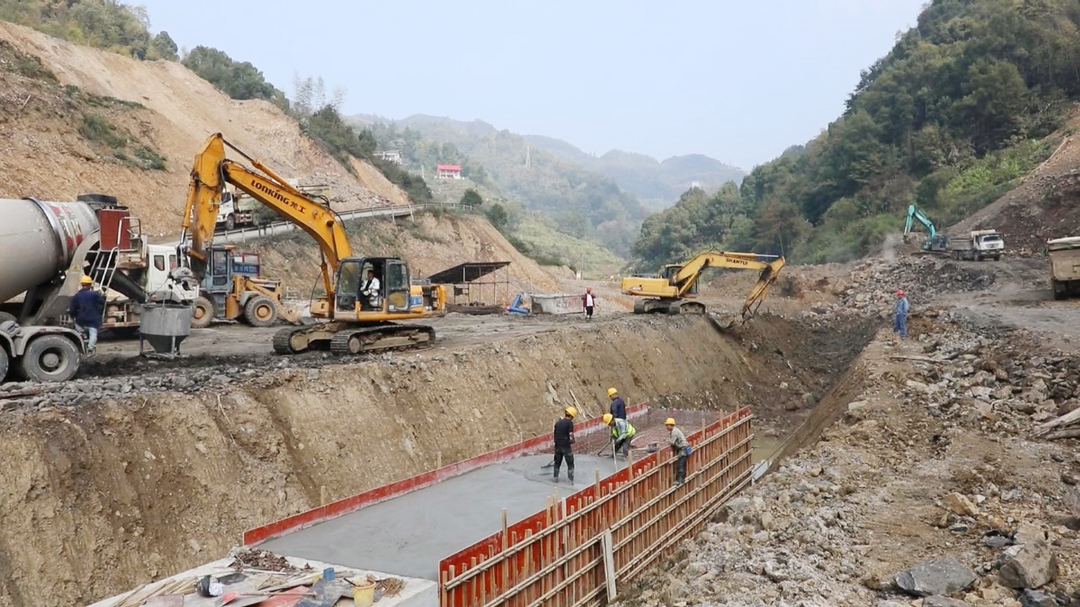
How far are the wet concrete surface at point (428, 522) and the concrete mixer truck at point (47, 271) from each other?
6642mm

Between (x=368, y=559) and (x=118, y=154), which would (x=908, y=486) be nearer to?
(x=368, y=559)

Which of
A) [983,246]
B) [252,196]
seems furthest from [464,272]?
[983,246]

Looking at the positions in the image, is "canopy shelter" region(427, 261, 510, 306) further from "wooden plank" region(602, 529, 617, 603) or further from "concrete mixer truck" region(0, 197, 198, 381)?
"wooden plank" region(602, 529, 617, 603)

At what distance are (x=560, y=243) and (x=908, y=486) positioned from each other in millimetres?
106263

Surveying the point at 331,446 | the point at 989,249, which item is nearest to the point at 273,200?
the point at 331,446

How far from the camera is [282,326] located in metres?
25.1

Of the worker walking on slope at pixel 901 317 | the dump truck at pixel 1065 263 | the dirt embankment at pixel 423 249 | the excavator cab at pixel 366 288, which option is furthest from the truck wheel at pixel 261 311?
the dump truck at pixel 1065 263

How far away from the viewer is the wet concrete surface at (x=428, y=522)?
8188mm

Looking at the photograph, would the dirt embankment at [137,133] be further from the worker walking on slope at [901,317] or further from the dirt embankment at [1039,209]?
the dirt embankment at [1039,209]

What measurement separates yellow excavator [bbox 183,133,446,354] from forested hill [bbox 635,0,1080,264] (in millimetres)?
41321

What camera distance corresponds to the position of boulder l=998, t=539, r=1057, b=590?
751cm

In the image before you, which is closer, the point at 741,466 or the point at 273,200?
the point at 741,466

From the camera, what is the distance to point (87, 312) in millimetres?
13586

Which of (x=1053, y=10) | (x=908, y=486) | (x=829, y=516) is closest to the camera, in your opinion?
(x=829, y=516)
